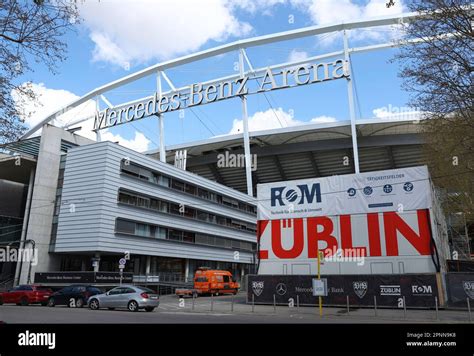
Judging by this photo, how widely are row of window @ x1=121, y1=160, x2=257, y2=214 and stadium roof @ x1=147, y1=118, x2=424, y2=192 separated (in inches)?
375

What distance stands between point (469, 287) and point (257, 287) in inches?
501

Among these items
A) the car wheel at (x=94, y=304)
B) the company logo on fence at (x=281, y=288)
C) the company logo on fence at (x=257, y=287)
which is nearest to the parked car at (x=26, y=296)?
the car wheel at (x=94, y=304)

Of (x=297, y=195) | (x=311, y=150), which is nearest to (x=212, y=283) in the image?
(x=297, y=195)

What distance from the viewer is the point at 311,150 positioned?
67250 millimetres

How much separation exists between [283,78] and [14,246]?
4139 centimetres

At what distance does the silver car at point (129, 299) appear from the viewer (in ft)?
74.7

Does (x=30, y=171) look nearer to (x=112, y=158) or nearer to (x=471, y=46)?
(x=112, y=158)

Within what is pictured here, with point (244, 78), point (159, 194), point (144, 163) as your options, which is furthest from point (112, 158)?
point (244, 78)

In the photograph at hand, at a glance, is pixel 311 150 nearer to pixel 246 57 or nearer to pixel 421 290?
pixel 246 57

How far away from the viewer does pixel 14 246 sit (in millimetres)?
48094

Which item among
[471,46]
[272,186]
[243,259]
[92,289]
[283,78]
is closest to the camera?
[471,46]

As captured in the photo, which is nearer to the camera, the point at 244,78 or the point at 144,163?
the point at 144,163

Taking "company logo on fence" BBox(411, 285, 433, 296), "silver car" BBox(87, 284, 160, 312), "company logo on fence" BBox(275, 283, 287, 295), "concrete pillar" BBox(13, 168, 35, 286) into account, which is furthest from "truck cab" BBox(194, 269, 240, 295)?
"company logo on fence" BBox(411, 285, 433, 296)
